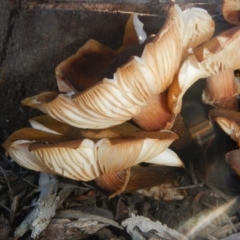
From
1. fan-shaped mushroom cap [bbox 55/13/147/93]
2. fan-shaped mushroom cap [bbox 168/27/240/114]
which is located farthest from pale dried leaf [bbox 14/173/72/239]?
fan-shaped mushroom cap [bbox 168/27/240/114]

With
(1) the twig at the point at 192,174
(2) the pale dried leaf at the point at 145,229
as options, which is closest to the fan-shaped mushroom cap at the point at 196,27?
(1) the twig at the point at 192,174

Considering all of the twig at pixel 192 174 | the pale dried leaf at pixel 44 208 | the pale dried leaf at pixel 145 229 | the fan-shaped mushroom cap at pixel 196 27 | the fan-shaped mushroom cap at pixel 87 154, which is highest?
the fan-shaped mushroom cap at pixel 196 27

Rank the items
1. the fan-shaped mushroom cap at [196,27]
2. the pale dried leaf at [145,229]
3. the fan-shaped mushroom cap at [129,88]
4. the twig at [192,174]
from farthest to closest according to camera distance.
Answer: the twig at [192,174] → the pale dried leaf at [145,229] → the fan-shaped mushroom cap at [196,27] → the fan-shaped mushroom cap at [129,88]

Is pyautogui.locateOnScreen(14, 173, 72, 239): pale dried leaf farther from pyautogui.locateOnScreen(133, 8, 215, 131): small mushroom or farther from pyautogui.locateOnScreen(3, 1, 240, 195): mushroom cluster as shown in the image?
pyautogui.locateOnScreen(133, 8, 215, 131): small mushroom

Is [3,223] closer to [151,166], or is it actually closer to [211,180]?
[151,166]

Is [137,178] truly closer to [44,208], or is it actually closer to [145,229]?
[145,229]

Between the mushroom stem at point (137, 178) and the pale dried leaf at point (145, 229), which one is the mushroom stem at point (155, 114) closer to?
the mushroom stem at point (137, 178)

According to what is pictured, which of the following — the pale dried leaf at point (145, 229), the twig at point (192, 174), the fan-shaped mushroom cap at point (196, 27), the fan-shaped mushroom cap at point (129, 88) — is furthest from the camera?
the twig at point (192, 174)
